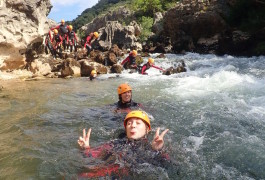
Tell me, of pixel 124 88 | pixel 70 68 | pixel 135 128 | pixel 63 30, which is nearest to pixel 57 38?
pixel 63 30

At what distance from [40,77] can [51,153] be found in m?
8.99

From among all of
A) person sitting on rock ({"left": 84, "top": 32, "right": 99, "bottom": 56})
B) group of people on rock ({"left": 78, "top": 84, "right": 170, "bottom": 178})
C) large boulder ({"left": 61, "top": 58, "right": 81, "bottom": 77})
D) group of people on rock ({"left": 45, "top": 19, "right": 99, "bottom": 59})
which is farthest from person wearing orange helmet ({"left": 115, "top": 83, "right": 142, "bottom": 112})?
person sitting on rock ({"left": 84, "top": 32, "right": 99, "bottom": 56})

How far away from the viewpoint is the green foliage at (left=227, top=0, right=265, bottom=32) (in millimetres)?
13656

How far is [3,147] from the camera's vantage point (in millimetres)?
3854

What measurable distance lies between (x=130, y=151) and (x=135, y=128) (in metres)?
0.30

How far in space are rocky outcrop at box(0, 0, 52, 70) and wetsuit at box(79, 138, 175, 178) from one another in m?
9.20

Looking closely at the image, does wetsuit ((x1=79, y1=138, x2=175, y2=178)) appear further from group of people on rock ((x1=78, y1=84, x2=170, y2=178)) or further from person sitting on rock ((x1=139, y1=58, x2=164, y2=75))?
person sitting on rock ((x1=139, y1=58, x2=164, y2=75))

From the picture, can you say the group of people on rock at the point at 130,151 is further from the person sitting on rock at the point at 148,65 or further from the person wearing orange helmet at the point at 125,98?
the person sitting on rock at the point at 148,65

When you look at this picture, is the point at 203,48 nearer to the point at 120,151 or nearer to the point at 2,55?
the point at 2,55

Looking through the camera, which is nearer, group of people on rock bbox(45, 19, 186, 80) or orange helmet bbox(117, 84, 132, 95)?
orange helmet bbox(117, 84, 132, 95)

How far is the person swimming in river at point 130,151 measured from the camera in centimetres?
314

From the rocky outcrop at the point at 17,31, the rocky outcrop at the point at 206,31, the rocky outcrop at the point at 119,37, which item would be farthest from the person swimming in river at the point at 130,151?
the rocky outcrop at the point at 119,37

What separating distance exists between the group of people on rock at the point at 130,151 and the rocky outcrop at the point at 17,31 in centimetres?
918

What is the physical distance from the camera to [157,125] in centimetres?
507
